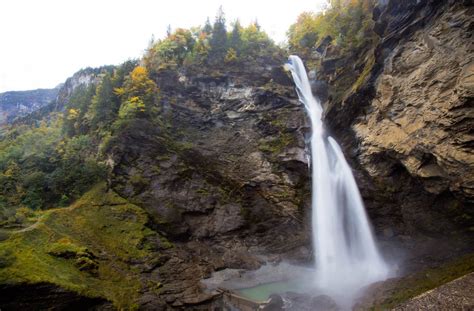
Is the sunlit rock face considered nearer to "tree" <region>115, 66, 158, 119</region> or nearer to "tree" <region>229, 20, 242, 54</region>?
"tree" <region>229, 20, 242, 54</region>

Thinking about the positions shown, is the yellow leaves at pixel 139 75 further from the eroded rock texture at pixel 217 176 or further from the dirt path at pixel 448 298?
the dirt path at pixel 448 298

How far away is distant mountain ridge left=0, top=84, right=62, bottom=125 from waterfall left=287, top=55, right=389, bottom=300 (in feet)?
400

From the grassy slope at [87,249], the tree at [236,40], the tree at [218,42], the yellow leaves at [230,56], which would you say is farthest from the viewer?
the tree at [236,40]

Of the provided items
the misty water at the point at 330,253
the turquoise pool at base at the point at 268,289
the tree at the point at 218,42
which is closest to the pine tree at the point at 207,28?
the tree at the point at 218,42

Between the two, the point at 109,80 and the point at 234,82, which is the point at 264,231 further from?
the point at 109,80

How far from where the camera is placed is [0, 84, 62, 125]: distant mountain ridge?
377 ft

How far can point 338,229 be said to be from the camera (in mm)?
21109

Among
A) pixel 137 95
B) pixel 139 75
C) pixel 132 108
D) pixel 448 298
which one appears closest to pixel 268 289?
pixel 448 298

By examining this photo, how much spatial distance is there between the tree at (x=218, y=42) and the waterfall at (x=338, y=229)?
15843 millimetres

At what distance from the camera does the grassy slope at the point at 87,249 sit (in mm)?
12703

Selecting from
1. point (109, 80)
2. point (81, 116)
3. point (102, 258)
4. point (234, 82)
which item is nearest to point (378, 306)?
point (102, 258)

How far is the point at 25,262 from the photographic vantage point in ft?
41.6

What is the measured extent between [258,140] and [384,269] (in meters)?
14.3

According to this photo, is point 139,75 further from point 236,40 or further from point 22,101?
point 22,101
